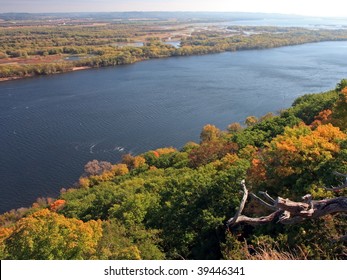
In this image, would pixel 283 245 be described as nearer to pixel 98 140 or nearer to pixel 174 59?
pixel 98 140

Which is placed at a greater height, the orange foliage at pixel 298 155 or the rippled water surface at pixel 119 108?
the orange foliage at pixel 298 155

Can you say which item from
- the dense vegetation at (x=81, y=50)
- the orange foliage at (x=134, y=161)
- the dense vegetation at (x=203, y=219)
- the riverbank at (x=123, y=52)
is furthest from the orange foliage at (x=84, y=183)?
the dense vegetation at (x=81, y=50)

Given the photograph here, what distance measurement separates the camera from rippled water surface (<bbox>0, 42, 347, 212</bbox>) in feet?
103

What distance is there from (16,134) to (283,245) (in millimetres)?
33929

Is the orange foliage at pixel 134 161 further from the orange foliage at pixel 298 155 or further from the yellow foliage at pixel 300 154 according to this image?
the yellow foliage at pixel 300 154

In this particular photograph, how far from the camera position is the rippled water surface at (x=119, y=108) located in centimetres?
3138

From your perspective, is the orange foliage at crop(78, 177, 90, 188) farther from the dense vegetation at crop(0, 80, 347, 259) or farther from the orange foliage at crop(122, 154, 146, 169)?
the dense vegetation at crop(0, 80, 347, 259)

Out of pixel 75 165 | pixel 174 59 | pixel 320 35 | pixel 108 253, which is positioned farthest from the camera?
pixel 320 35

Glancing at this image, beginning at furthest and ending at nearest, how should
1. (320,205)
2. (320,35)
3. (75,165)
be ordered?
(320,35) → (75,165) → (320,205)

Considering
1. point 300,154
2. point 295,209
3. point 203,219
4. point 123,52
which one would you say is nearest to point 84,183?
point 203,219

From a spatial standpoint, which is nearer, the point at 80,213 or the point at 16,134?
the point at 80,213

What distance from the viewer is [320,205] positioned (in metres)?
4.76

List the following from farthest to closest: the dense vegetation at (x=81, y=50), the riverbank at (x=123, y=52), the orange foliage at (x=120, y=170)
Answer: the dense vegetation at (x=81, y=50) → the riverbank at (x=123, y=52) → the orange foliage at (x=120, y=170)

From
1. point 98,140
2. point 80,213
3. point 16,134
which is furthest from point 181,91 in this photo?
point 80,213
